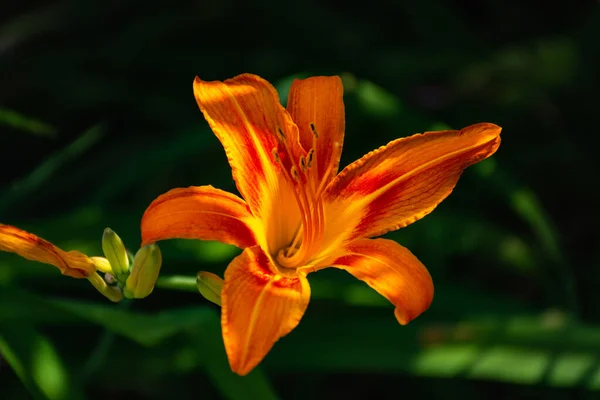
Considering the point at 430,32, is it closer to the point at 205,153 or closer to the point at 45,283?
the point at 205,153

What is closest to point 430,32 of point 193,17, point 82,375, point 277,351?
point 193,17

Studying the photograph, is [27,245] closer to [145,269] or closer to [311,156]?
[145,269]

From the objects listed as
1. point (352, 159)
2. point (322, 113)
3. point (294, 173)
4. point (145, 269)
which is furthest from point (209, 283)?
point (352, 159)

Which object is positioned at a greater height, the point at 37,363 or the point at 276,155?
the point at 276,155

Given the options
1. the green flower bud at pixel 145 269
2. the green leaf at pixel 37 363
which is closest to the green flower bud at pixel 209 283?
the green flower bud at pixel 145 269

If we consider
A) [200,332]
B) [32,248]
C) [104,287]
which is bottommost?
[200,332]

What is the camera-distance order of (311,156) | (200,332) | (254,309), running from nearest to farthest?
(254,309), (311,156), (200,332)

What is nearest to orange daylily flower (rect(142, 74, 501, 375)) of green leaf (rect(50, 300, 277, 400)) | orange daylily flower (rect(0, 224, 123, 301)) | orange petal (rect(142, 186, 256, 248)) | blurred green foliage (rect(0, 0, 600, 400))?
Result: orange petal (rect(142, 186, 256, 248))
